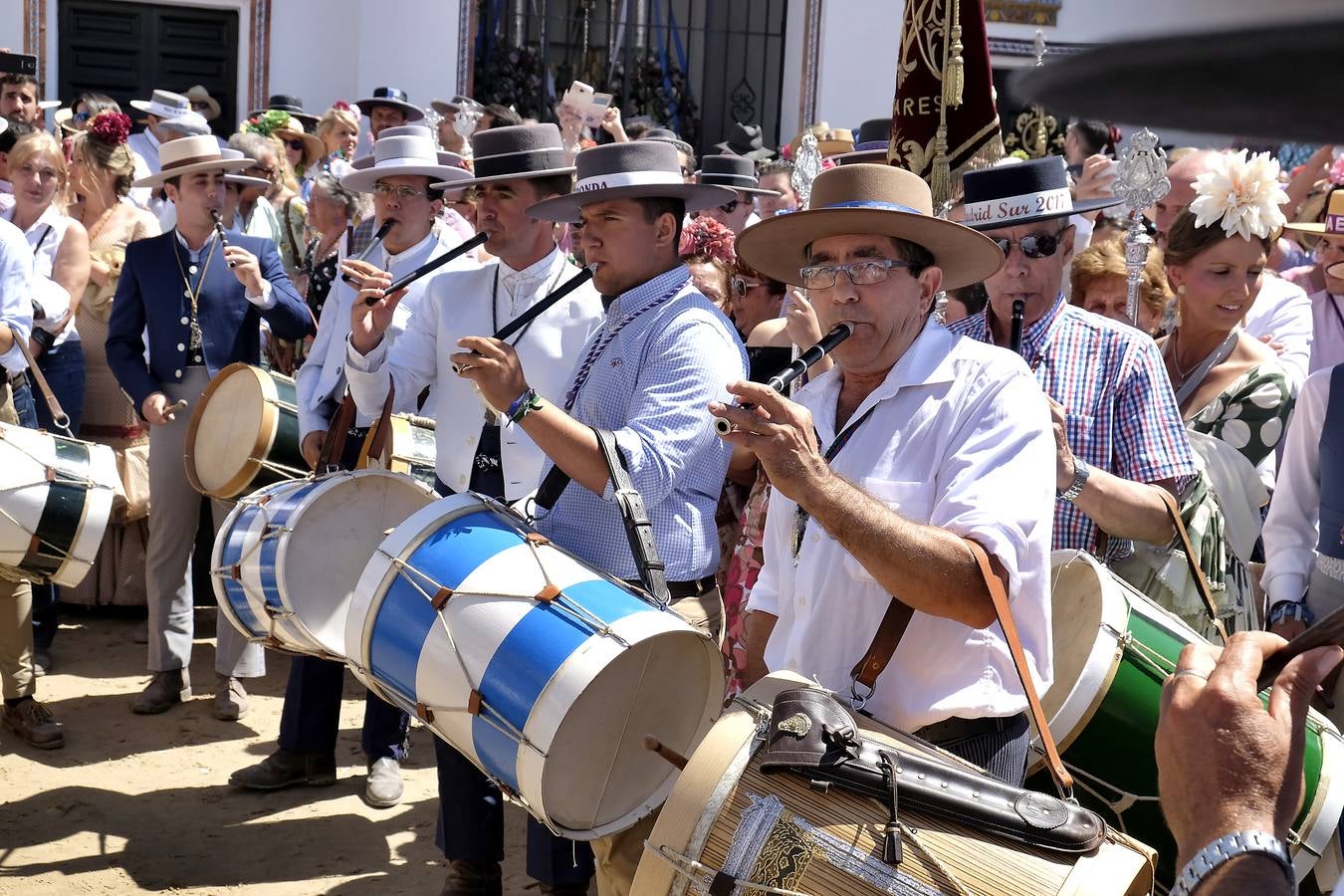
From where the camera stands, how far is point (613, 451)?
3.28m

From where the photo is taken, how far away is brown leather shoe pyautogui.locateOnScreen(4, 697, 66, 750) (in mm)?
5449

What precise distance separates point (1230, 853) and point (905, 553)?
0.92 meters

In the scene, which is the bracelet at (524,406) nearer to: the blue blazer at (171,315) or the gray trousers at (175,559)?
the blue blazer at (171,315)

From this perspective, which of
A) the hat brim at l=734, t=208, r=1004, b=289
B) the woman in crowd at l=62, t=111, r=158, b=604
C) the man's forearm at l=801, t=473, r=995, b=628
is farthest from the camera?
the woman in crowd at l=62, t=111, r=158, b=604

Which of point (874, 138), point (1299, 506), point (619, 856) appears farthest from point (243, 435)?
point (874, 138)

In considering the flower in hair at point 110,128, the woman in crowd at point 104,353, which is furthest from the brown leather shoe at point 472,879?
the flower in hair at point 110,128

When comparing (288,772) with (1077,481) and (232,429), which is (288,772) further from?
(1077,481)

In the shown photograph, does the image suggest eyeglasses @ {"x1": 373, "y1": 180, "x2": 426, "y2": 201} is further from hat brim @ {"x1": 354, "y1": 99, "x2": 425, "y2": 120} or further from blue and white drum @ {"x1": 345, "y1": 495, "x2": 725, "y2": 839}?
hat brim @ {"x1": 354, "y1": 99, "x2": 425, "y2": 120}

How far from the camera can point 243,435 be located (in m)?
5.29

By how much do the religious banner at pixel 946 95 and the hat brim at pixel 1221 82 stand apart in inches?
127

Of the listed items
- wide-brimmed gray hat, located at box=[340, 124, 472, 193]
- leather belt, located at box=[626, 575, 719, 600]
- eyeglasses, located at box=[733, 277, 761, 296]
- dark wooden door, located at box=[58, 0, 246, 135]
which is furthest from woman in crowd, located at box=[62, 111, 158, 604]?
dark wooden door, located at box=[58, 0, 246, 135]

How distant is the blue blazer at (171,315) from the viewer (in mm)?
5828

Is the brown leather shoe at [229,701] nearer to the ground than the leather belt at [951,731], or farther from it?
nearer to the ground

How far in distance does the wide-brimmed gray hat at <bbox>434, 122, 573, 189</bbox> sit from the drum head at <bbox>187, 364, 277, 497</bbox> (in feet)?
4.68
